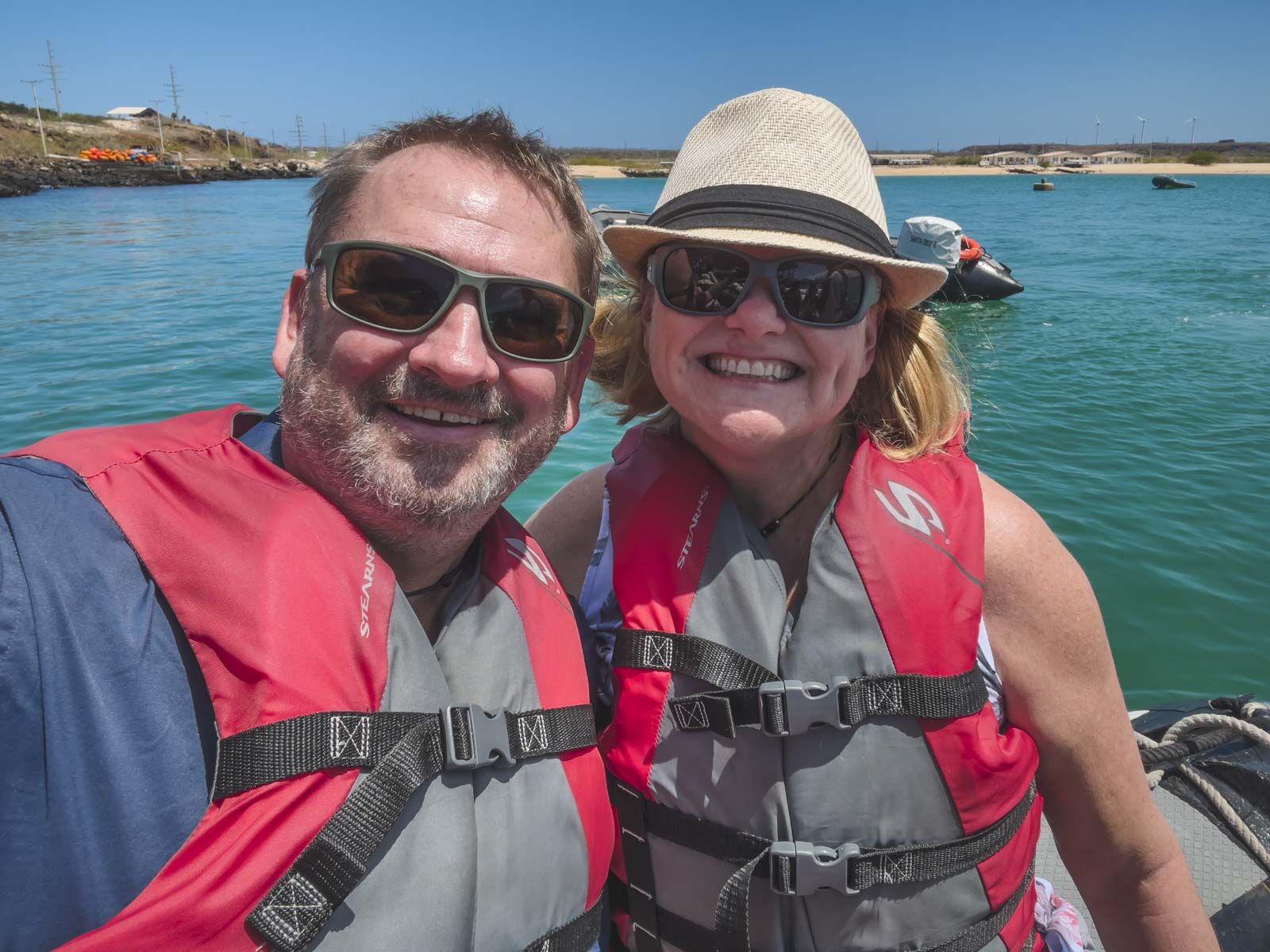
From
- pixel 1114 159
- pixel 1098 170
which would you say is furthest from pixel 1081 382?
pixel 1114 159

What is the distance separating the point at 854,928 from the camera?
1853mm

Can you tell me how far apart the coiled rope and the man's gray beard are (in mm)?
2479

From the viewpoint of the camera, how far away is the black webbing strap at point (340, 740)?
1.30 meters

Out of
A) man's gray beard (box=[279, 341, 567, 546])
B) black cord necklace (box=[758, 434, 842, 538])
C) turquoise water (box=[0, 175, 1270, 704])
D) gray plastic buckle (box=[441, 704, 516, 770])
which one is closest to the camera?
gray plastic buckle (box=[441, 704, 516, 770])

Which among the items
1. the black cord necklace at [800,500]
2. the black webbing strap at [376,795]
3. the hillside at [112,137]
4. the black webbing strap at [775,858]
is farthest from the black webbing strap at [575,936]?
the hillside at [112,137]

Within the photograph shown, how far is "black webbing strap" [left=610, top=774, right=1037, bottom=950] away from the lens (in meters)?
1.77

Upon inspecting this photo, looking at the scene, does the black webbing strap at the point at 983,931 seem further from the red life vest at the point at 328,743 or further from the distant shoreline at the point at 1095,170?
the distant shoreline at the point at 1095,170

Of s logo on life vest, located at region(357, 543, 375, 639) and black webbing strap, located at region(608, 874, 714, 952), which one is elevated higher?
s logo on life vest, located at region(357, 543, 375, 639)

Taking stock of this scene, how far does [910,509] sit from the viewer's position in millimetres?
1995

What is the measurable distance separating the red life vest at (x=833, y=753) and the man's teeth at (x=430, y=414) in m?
0.64

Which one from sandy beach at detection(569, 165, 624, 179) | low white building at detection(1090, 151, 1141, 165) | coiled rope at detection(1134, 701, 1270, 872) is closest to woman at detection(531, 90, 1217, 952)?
coiled rope at detection(1134, 701, 1270, 872)

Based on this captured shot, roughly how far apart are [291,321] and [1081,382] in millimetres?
12490

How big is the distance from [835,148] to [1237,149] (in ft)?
516

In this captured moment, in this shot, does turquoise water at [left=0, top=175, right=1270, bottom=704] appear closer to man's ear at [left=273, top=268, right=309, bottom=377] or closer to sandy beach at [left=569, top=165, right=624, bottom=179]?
man's ear at [left=273, top=268, right=309, bottom=377]
